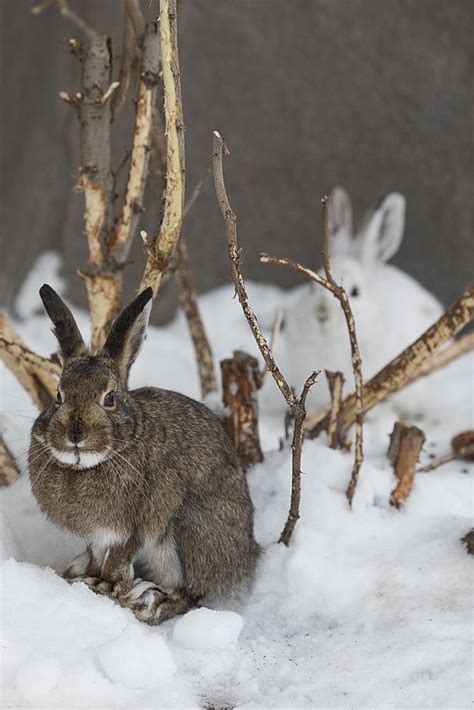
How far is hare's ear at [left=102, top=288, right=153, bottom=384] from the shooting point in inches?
107

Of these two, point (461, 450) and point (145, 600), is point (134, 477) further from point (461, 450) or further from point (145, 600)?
point (461, 450)

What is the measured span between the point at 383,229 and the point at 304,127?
0.89 m

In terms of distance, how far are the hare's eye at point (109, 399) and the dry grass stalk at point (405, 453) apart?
1.18m

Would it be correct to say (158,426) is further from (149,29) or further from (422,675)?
(149,29)

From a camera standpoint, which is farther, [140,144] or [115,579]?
[140,144]

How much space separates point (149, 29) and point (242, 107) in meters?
2.34

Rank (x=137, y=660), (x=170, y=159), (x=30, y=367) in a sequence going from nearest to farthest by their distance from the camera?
(x=137, y=660)
(x=170, y=159)
(x=30, y=367)

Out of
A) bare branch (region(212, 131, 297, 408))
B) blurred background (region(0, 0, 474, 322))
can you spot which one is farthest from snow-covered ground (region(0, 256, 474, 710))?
blurred background (region(0, 0, 474, 322))

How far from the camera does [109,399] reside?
2617mm

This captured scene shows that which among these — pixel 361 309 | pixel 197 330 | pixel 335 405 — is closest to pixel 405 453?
pixel 335 405

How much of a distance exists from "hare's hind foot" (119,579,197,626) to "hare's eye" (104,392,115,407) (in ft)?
1.83

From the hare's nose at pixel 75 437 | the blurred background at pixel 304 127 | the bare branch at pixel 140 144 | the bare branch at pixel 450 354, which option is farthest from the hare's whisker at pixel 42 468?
the blurred background at pixel 304 127

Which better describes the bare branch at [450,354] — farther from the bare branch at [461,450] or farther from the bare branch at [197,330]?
the bare branch at [197,330]

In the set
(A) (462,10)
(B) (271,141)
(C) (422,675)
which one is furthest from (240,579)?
(A) (462,10)
